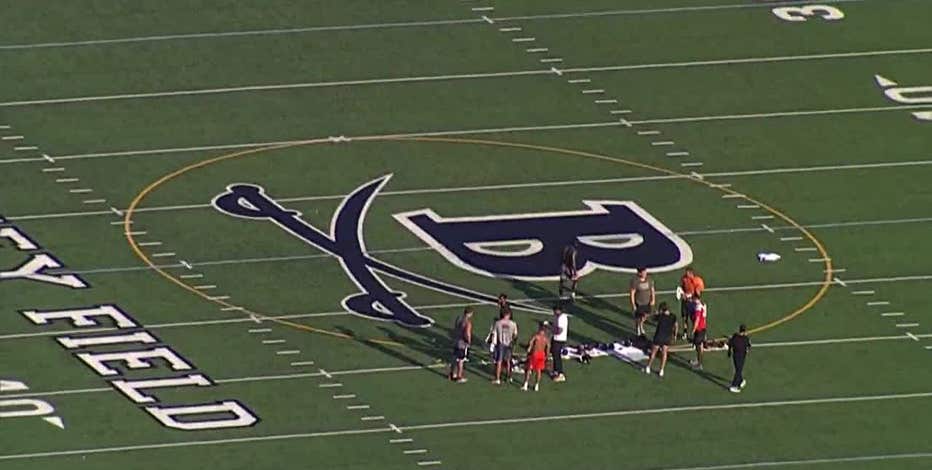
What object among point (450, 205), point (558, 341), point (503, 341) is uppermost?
point (450, 205)

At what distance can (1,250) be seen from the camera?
75.5 meters

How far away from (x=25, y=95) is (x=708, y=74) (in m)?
15.6

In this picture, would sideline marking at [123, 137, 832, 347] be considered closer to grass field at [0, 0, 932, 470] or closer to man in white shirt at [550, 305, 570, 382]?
grass field at [0, 0, 932, 470]

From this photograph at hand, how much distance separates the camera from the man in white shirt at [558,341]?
70.0 m

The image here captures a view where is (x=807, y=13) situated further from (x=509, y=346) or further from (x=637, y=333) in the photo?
(x=509, y=346)

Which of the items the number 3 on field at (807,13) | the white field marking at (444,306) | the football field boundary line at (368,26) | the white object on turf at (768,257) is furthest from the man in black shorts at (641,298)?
the number 3 on field at (807,13)

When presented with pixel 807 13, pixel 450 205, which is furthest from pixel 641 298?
pixel 807 13

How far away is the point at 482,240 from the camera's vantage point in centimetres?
7662

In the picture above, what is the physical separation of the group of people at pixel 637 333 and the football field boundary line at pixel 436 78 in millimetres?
14045

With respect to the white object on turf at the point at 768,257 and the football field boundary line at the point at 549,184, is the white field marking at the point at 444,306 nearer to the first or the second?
the white object on turf at the point at 768,257

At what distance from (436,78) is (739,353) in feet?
57.8

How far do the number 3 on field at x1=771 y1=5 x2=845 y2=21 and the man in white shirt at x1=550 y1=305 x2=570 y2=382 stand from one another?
68.3 ft

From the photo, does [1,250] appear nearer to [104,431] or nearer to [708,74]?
[104,431]

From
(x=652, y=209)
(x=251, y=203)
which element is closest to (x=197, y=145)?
(x=251, y=203)
